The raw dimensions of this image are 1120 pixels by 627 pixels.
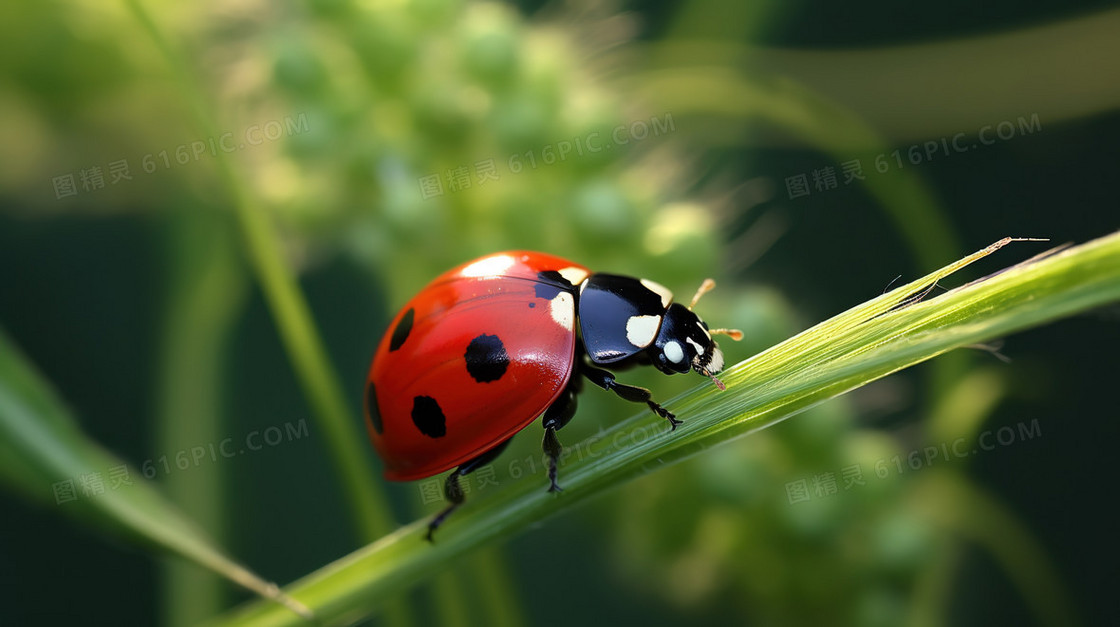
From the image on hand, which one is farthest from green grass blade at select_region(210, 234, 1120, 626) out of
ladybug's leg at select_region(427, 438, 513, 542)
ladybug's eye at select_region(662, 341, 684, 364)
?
ladybug's eye at select_region(662, 341, 684, 364)

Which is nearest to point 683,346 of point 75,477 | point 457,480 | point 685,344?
point 685,344

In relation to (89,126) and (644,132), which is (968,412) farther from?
(89,126)

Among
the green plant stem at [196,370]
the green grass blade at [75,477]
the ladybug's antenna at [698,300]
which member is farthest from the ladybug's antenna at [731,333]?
the green plant stem at [196,370]

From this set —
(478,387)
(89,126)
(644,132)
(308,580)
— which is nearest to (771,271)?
(644,132)

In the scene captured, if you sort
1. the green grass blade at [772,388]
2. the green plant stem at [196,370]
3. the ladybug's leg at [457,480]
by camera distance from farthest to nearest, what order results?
the green plant stem at [196,370]
the ladybug's leg at [457,480]
the green grass blade at [772,388]

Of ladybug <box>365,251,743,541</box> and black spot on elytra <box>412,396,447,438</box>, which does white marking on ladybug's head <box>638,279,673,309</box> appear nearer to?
ladybug <box>365,251,743,541</box>

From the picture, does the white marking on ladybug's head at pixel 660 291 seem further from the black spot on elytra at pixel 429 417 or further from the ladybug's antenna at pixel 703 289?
the black spot on elytra at pixel 429 417
